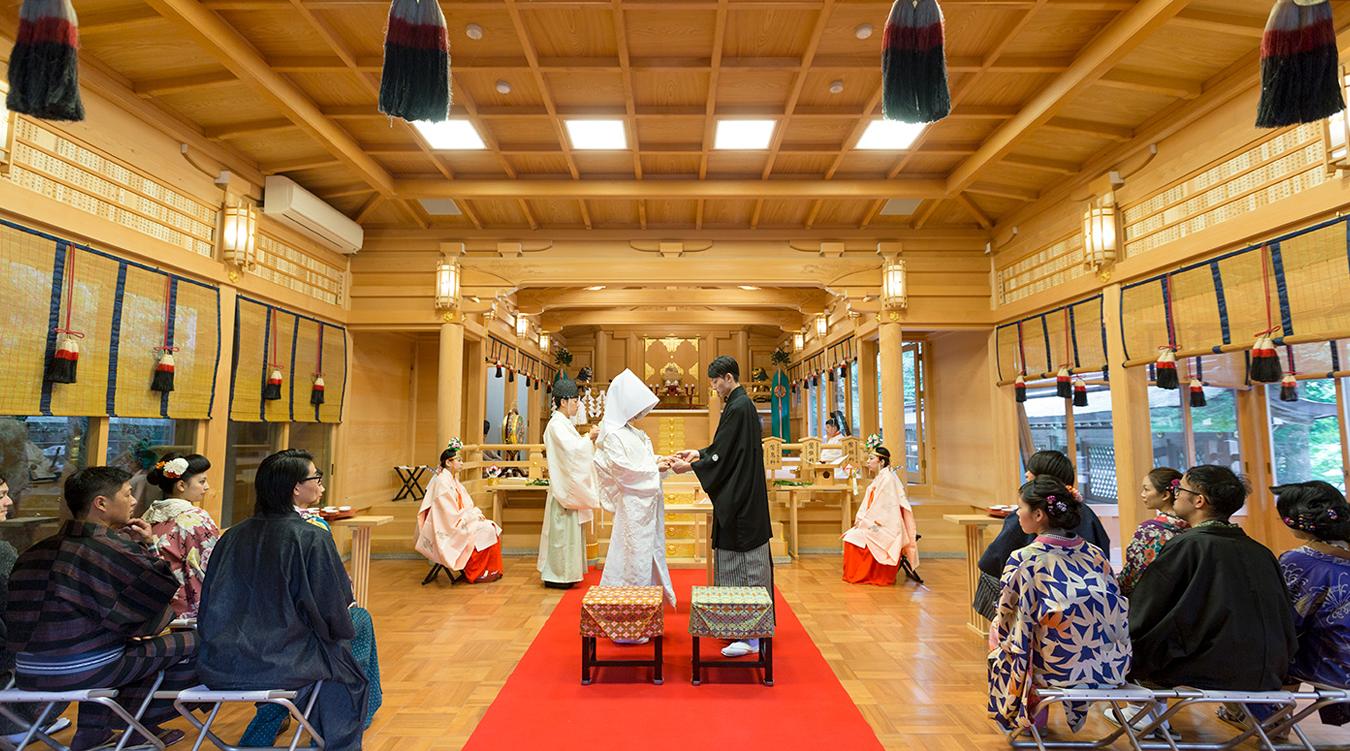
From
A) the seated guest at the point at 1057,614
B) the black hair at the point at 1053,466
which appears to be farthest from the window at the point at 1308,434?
the seated guest at the point at 1057,614

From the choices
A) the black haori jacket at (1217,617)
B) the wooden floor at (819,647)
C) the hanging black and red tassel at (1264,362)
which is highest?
the hanging black and red tassel at (1264,362)

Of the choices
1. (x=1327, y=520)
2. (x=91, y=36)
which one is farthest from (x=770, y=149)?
(x=91, y=36)

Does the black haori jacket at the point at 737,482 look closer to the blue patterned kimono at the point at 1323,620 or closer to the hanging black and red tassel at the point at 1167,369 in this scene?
the blue patterned kimono at the point at 1323,620

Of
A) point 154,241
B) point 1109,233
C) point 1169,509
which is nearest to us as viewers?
point 1169,509

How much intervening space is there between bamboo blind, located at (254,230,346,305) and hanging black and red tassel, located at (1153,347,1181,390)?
6803 millimetres

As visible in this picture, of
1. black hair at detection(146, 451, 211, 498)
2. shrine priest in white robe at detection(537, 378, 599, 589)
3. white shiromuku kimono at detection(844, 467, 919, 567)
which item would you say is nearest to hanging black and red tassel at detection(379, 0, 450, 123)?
black hair at detection(146, 451, 211, 498)

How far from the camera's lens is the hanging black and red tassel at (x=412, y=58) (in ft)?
7.85

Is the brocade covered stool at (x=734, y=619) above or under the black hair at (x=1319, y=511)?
under

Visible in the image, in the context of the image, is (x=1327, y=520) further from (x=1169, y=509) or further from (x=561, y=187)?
(x=561, y=187)

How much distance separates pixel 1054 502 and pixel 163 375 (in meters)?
5.08

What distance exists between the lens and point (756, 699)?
2818 mm

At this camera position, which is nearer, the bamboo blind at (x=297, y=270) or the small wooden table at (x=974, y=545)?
the small wooden table at (x=974, y=545)

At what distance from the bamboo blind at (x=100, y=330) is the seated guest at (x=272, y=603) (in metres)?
2.31

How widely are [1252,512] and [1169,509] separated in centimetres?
329
